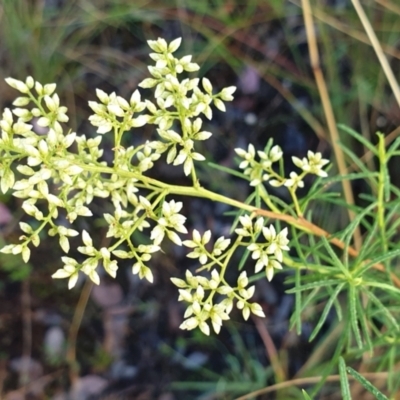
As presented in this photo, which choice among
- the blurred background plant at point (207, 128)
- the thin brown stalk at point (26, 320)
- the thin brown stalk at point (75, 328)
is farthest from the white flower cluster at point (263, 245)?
the thin brown stalk at point (26, 320)

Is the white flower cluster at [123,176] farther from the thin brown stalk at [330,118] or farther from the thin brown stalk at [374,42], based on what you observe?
the thin brown stalk at [330,118]

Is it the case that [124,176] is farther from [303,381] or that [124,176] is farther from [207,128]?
[207,128]

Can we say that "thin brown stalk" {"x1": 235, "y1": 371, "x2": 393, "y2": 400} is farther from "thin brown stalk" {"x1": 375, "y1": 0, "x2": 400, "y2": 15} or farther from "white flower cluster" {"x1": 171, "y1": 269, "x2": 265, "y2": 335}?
"thin brown stalk" {"x1": 375, "y1": 0, "x2": 400, "y2": 15}

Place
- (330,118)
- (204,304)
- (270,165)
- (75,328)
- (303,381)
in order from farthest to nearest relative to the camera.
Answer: (75,328) < (330,118) < (303,381) < (270,165) < (204,304)

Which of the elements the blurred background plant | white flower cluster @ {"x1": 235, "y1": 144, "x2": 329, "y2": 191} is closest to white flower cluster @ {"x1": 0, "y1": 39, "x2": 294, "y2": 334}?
white flower cluster @ {"x1": 235, "y1": 144, "x2": 329, "y2": 191}

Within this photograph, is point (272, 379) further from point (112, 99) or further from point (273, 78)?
point (112, 99)

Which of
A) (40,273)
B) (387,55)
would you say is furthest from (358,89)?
(40,273)

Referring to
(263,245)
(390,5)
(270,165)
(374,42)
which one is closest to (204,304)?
(263,245)

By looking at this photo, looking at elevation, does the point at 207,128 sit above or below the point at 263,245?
below
